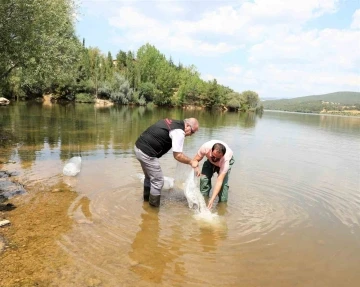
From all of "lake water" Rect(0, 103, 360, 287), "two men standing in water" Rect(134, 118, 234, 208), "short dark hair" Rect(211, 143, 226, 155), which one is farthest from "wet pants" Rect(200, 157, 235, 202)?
"short dark hair" Rect(211, 143, 226, 155)

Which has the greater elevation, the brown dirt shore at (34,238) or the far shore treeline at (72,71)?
the far shore treeline at (72,71)

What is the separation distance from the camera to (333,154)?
18906 mm

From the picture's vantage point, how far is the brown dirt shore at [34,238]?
14.5ft

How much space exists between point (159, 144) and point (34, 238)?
10.2 feet

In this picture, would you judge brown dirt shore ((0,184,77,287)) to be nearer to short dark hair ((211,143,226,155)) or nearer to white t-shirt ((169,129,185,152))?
white t-shirt ((169,129,185,152))

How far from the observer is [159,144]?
7172mm

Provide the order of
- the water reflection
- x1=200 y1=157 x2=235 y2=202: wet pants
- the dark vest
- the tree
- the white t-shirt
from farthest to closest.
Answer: the tree < x1=200 y1=157 x2=235 y2=202: wet pants < the dark vest < the white t-shirt < the water reflection

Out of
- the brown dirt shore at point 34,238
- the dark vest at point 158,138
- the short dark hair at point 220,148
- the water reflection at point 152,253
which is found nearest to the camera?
the brown dirt shore at point 34,238

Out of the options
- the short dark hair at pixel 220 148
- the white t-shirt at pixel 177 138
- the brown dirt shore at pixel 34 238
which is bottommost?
the brown dirt shore at pixel 34 238

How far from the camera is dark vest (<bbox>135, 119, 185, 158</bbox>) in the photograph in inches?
278

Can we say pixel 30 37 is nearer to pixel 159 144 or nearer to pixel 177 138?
pixel 159 144

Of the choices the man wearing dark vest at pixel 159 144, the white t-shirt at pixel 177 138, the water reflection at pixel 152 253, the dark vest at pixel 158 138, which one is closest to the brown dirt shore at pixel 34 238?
the water reflection at pixel 152 253

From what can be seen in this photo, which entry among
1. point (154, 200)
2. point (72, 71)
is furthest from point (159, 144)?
point (72, 71)

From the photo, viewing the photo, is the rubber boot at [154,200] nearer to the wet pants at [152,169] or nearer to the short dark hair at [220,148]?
the wet pants at [152,169]
